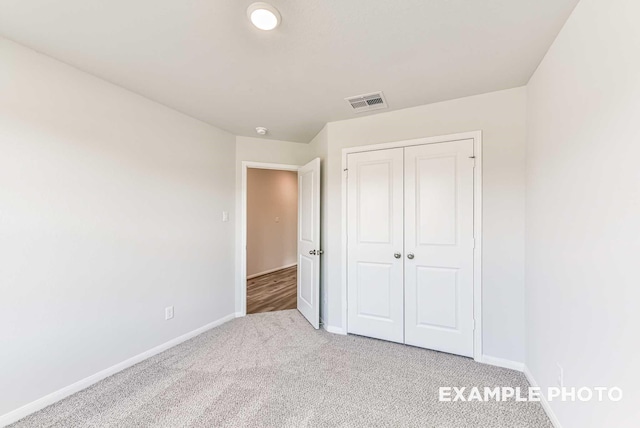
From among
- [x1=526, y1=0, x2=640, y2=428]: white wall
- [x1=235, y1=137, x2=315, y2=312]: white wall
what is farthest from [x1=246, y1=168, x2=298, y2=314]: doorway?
[x1=526, y1=0, x2=640, y2=428]: white wall

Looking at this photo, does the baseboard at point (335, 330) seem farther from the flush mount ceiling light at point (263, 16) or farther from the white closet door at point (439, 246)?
the flush mount ceiling light at point (263, 16)

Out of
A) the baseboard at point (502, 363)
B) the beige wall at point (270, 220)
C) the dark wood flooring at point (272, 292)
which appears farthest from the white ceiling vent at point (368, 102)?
the beige wall at point (270, 220)

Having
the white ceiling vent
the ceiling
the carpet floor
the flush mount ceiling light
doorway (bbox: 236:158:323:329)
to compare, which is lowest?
the carpet floor

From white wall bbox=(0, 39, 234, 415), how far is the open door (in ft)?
3.99

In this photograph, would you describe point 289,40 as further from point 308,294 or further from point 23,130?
point 308,294

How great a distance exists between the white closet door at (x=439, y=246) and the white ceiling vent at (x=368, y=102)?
53 centimetres

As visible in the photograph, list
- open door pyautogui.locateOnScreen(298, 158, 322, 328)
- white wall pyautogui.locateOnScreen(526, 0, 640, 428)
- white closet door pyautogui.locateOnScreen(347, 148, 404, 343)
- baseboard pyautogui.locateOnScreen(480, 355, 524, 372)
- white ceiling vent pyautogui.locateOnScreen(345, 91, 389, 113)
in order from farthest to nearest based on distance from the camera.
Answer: open door pyautogui.locateOnScreen(298, 158, 322, 328) < white closet door pyautogui.locateOnScreen(347, 148, 404, 343) < white ceiling vent pyautogui.locateOnScreen(345, 91, 389, 113) < baseboard pyautogui.locateOnScreen(480, 355, 524, 372) < white wall pyautogui.locateOnScreen(526, 0, 640, 428)

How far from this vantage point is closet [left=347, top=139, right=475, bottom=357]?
2457 millimetres

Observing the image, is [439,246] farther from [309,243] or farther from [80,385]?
[80,385]

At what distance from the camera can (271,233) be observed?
20.4 feet

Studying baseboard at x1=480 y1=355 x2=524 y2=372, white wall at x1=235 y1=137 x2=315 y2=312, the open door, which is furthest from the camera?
white wall at x1=235 y1=137 x2=315 y2=312

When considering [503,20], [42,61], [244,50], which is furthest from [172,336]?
[503,20]

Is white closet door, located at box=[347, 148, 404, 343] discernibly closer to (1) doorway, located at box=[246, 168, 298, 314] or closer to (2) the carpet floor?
(2) the carpet floor

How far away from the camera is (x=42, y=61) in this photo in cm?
183
